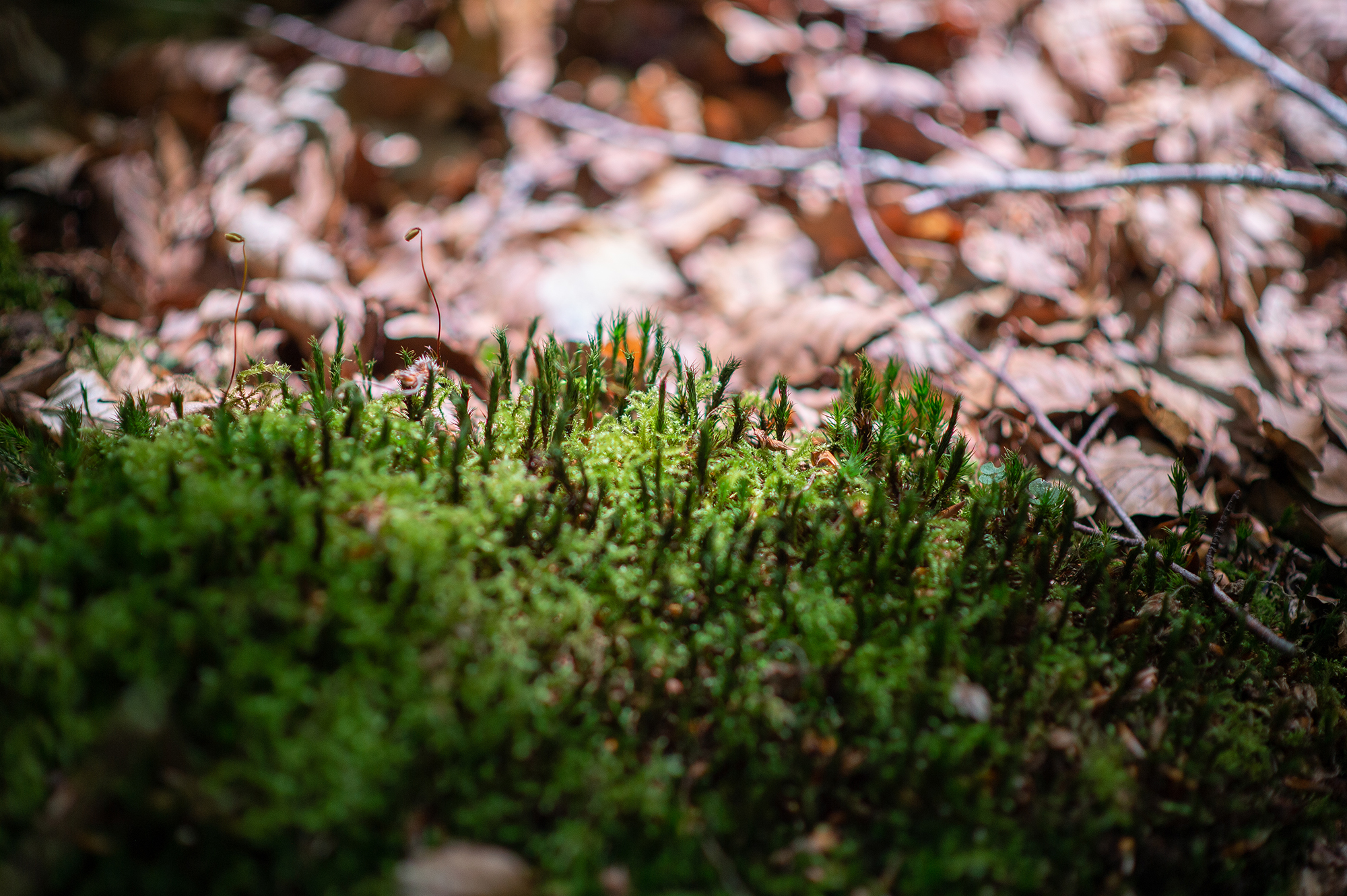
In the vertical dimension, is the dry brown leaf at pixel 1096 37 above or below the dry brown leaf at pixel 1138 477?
above

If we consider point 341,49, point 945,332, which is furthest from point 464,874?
point 341,49

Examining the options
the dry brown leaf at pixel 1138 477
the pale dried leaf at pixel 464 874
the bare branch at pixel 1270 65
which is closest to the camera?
the pale dried leaf at pixel 464 874

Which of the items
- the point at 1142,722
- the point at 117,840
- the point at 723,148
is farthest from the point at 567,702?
the point at 723,148

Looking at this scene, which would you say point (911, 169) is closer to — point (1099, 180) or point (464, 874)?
point (1099, 180)

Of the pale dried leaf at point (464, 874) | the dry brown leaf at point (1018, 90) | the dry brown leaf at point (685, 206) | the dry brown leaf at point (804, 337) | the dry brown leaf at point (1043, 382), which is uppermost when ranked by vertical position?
the dry brown leaf at point (1018, 90)

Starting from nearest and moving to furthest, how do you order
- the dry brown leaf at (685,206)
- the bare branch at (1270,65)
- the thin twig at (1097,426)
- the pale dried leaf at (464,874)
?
the pale dried leaf at (464,874)
the thin twig at (1097,426)
the bare branch at (1270,65)
the dry brown leaf at (685,206)

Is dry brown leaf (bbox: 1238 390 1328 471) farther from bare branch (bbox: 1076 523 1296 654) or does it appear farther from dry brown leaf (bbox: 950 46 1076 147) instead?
dry brown leaf (bbox: 950 46 1076 147)

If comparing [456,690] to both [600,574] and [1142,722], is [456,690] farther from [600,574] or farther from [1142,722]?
[1142,722]

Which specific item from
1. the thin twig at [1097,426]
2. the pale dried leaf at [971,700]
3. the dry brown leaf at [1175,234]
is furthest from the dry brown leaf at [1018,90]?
the pale dried leaf at [971,700]

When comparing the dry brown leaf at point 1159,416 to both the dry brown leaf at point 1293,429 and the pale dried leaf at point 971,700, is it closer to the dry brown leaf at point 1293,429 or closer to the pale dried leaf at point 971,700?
the dry brown leaf at point 1293,429
